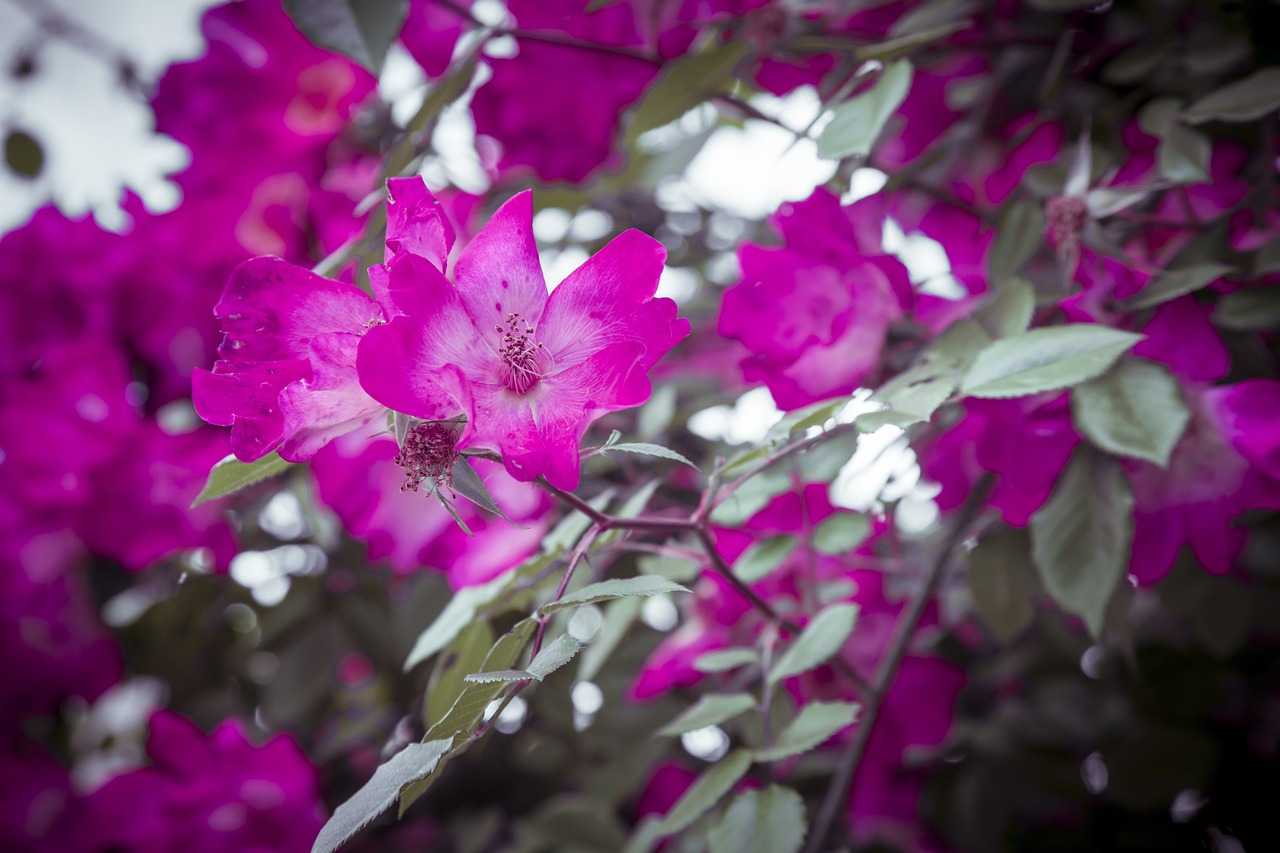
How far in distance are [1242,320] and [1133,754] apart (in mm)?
422

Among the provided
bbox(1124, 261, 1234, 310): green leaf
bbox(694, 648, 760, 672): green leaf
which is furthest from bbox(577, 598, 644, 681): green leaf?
bbox(1124, 261, 1234, 310): green leaf

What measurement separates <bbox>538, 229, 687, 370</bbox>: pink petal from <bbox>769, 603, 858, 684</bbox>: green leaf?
18 centimetres

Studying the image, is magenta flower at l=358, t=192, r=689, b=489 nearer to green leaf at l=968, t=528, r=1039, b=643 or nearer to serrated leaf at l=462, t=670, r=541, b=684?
serrated leaf at l=462, t=670, r=541, b=684

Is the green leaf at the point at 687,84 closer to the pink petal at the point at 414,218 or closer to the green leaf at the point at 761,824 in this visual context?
the pink petal at the point at 414,218

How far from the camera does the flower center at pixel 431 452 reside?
0.30m

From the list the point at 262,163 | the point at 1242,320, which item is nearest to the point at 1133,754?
the point at 1242,320

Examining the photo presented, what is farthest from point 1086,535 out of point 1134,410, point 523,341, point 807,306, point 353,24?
point 353,24

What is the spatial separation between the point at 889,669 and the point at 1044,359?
0.20 meters

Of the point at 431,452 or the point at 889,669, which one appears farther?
the point at 889,669

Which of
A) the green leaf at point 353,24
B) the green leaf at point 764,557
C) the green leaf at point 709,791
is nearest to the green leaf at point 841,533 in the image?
the green leaf at point 764,557

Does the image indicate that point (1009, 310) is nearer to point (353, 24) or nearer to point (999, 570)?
point (999, 570)

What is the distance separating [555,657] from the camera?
0.28 metres

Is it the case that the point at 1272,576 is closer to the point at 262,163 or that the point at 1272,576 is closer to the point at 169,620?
the point at 262,163

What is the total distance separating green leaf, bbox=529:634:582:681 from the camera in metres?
0.27
